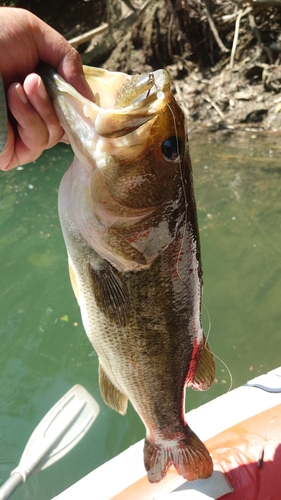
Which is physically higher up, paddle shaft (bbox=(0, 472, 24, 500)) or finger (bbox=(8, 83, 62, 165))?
finger (bbox=(8, 83, 62, 165))

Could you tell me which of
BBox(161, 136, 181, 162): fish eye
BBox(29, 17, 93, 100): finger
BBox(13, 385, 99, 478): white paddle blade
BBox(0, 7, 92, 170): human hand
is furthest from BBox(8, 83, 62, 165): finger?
BBox(13, 385, 99, 478): white paddle blade

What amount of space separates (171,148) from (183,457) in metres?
1.42

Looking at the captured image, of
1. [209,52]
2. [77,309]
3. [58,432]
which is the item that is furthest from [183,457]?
[209,52]

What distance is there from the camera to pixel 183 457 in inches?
78.2

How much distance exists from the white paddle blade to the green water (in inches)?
5.1

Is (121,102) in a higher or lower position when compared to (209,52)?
higher

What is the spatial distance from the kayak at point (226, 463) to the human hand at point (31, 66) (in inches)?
72.8

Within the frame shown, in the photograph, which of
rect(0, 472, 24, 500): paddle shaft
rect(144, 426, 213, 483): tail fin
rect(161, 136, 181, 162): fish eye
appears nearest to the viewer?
rect(161, 136, 181, 162): fish eye

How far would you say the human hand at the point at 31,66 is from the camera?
1.29 meters

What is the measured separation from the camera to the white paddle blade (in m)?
2.96

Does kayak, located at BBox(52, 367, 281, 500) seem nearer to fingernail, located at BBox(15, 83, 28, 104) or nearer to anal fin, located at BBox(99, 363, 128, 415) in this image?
anal fin, located at BBox(99, 363, 128, 415)

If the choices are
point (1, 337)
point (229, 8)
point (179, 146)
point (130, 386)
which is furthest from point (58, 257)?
point (229, 8)

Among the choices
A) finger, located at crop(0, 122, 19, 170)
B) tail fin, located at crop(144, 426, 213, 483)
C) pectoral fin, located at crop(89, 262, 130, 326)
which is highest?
finger, located at crop(0, 122, 19, 170)

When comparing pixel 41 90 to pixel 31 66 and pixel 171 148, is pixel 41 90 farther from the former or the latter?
pixel 171 148
